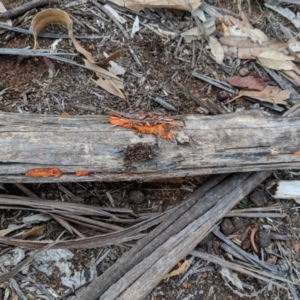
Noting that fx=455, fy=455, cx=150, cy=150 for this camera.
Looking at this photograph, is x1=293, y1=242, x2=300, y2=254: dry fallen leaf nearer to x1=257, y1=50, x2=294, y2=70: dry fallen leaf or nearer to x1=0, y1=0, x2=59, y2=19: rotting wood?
x1=257, y1=50, x2=294, y2=70: dry fallen leaf

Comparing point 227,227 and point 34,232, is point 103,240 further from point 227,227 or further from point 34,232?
point 227,227

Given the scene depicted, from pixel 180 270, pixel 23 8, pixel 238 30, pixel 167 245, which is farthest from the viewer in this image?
pixel 238 30

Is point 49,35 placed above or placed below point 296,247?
above

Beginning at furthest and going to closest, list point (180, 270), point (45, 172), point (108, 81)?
point (108, 81) < point (180, 270) < point (45, 172)

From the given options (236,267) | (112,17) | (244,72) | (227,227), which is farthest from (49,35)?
(236,267)

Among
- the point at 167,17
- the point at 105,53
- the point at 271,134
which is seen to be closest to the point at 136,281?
the point at 271,134

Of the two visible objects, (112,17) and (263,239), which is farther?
(112,17)

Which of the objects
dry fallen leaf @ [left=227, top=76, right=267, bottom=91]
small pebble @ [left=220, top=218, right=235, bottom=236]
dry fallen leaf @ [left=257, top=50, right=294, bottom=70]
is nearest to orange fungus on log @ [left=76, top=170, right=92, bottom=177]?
small pebble @ [left=220, top=218, right=235, bottom=236]
